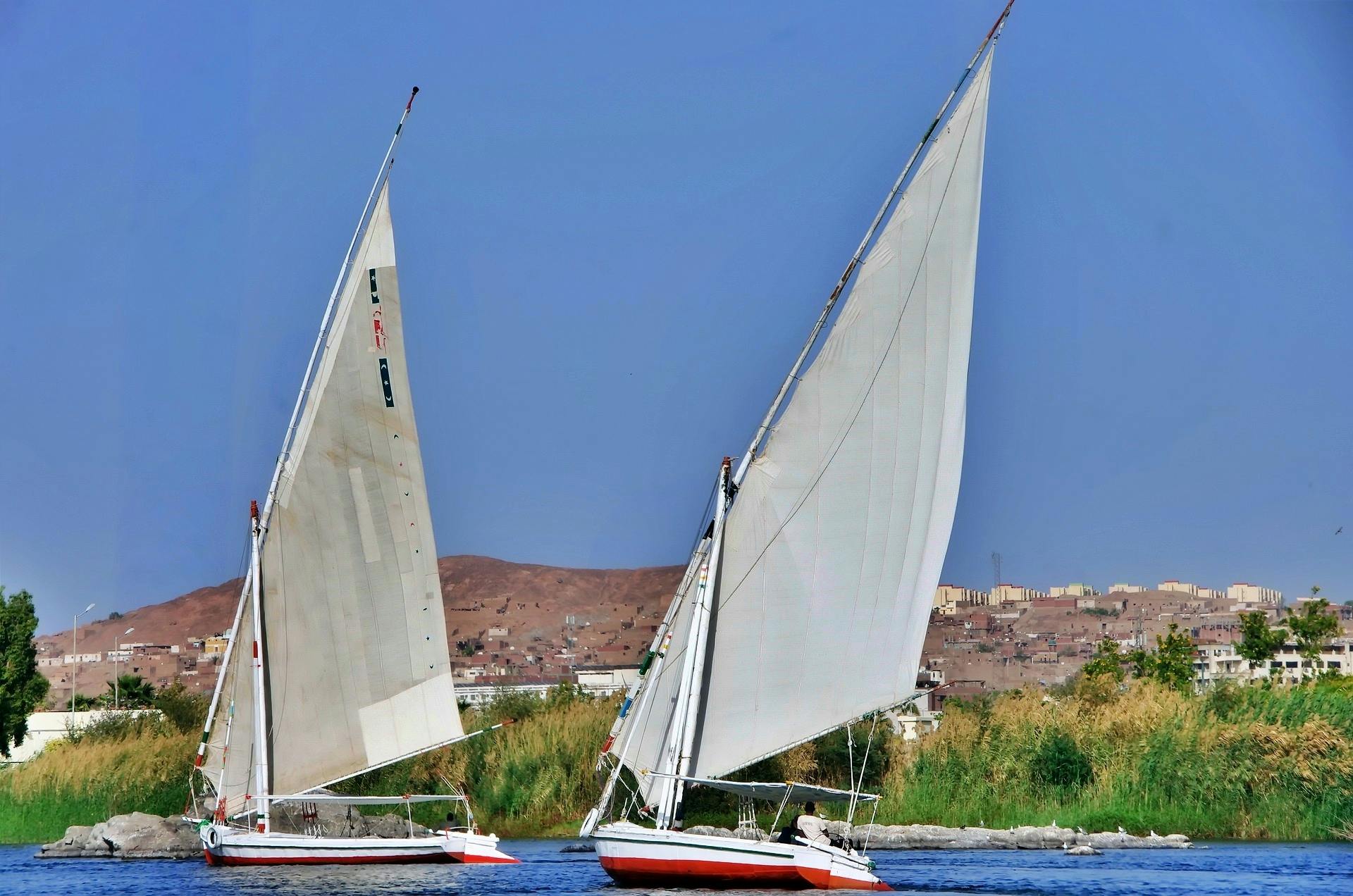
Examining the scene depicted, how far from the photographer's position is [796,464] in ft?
105

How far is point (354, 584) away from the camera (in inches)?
1528

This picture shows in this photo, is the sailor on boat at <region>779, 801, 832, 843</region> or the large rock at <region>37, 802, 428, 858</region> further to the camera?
the large rock at <region>37, 802, 428, 858</region>

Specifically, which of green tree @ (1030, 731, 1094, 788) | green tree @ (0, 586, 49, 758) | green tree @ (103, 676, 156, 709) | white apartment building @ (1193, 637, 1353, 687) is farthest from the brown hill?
green tree @ (1030, 731, 1094, 788)

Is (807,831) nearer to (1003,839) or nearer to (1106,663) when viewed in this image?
(1003,839)

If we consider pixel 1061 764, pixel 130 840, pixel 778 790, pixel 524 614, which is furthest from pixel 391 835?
pixel 524 614

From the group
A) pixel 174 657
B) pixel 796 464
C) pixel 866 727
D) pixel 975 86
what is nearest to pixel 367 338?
pixel 796 464

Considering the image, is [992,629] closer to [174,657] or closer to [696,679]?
[174,657]

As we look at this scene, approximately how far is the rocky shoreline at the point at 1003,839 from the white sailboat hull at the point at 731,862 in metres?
12.8

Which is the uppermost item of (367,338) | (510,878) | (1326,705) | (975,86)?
(975,86)

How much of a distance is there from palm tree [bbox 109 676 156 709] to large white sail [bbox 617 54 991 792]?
190 feet

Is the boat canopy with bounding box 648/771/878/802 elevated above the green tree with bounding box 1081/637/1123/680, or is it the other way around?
the green tree with bounding box 1081/637/1123/680

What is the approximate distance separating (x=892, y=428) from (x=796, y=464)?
1.88m

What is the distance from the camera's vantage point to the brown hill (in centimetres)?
12925

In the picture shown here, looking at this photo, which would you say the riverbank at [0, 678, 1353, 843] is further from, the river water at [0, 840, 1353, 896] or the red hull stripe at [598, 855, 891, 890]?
the red hull stripe at [598, 855, 891, 890]
